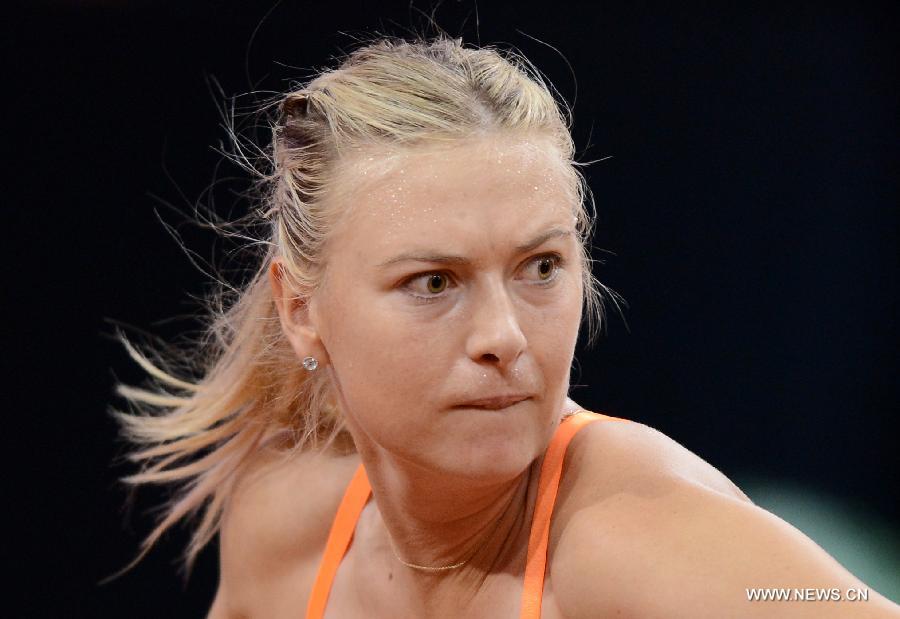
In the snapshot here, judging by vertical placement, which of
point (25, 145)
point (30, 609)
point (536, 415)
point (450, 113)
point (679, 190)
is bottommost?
point (30, 609)

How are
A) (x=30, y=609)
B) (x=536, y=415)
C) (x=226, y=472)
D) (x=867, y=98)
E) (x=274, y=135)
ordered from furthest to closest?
1. (x=867, y=98)
2. (x=30, y=609)
3. (x=226, y=472)
4. (x=274, y=135)
5. (x=536, y=415)

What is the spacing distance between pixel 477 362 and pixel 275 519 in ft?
1.90

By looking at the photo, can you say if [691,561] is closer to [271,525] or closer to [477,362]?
[477,362]

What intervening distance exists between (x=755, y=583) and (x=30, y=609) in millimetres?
1569

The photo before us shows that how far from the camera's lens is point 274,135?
4.22ft

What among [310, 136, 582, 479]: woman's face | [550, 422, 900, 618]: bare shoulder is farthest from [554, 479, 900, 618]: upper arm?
[310, 136, 582, 479]: woman's face

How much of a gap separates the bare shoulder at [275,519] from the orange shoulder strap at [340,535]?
2cm

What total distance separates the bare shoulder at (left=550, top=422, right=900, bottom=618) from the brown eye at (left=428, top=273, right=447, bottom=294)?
0.21 meters

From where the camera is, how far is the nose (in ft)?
3.32

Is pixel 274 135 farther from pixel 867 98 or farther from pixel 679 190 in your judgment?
pixel 867 98

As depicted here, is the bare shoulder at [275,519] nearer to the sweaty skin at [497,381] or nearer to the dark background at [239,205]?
the sweaty skin at [497,381]

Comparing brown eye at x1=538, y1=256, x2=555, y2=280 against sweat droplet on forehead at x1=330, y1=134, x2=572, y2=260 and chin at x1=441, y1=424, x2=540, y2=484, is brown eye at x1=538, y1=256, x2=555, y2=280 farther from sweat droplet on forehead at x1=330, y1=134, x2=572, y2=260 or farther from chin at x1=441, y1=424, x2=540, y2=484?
chin at x1=441, y1=424, x2=540, y2=484

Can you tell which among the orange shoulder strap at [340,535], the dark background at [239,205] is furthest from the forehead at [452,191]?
the dark background at [239,205]

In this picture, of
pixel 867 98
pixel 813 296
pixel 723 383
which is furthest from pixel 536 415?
pixel 867 98
